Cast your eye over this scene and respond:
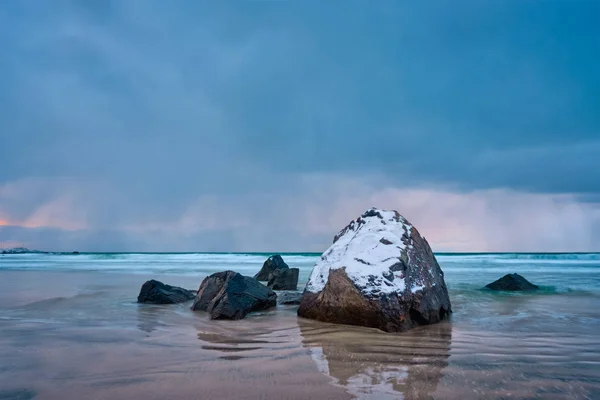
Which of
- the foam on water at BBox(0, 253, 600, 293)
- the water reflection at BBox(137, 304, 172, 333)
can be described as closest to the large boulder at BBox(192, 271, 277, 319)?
the water reflection at BBox(137, 304, 172, 333)

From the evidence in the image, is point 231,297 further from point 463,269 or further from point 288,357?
point 463,269

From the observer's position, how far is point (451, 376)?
348 cm

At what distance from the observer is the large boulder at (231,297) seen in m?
6.66

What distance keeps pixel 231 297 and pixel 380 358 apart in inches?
134

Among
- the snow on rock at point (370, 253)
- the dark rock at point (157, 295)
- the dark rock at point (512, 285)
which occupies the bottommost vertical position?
the dark rock at point (512, 285)

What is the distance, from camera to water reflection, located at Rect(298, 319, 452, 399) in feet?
10.4

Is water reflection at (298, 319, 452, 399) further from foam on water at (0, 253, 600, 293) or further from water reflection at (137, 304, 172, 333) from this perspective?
foam on water at (0, 253, 600, 293)

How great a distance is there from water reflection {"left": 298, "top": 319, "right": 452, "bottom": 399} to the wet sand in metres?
0.01

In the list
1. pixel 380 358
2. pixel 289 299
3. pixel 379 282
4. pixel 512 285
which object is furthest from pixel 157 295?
pixel 512 285

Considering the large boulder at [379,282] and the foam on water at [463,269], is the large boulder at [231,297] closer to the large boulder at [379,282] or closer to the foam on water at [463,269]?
the large boulder at [379,282]

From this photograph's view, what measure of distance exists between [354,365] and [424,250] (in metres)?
3.89

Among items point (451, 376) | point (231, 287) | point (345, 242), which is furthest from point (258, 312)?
point (451, 376)

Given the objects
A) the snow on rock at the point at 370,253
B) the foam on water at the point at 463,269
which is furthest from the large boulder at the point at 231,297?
the foam on water at the point at 463,269

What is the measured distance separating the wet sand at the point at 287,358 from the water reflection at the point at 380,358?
11 millimetres
